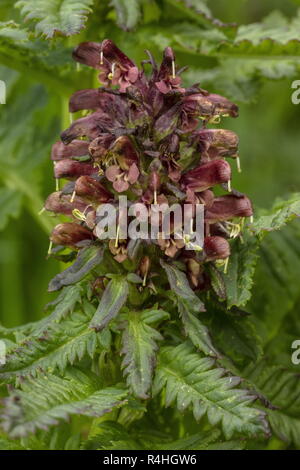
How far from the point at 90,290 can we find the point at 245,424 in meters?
0.48

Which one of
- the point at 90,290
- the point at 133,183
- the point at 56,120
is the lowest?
the point at 90,290

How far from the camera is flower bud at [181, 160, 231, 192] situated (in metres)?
1.77

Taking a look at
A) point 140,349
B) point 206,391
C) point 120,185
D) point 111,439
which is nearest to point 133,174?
point 120,185

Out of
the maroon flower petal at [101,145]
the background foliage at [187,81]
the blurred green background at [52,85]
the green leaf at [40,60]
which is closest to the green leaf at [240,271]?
the background foliage at [187,81]

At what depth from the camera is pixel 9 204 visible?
268 cm

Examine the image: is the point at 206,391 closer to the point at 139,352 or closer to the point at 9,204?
the point at 139,352

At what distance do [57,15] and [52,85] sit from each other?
44 centimetres

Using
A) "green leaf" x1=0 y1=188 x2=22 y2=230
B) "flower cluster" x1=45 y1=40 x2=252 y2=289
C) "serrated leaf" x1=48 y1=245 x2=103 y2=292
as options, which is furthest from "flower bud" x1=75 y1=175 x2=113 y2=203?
"green leaf" x1=0 y1=188 x2=22 y2=230

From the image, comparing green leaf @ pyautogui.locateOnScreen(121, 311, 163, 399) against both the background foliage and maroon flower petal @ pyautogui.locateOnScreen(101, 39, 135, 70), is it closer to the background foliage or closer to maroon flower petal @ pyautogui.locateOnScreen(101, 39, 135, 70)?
the background foliage

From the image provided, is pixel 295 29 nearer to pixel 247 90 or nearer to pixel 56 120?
pixel 247 90

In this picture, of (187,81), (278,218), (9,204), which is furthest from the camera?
(9,204)

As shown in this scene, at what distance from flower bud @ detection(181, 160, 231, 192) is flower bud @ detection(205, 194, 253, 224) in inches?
3.3

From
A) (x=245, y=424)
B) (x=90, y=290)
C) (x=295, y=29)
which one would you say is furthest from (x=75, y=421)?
(x=295, y=29)
